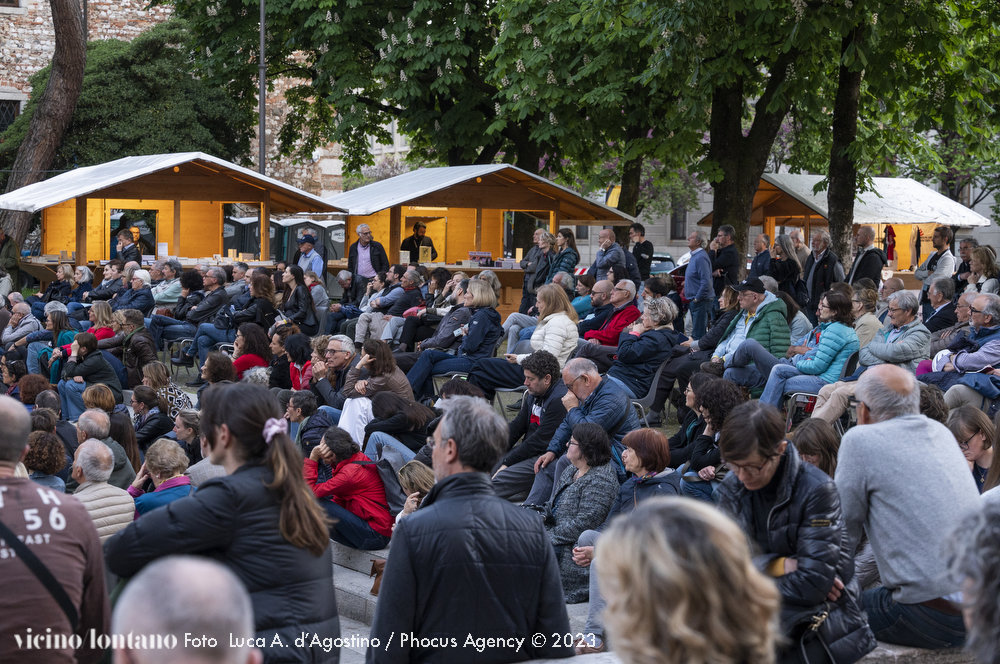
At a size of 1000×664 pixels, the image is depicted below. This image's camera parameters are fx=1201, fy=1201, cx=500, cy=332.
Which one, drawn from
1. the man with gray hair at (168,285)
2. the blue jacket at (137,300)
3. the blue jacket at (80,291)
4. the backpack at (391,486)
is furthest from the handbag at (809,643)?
the blue jacket at (80,291)

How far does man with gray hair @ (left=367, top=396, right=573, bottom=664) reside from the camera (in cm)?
374

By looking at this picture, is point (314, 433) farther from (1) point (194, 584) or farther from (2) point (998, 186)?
(2) point (998, 186)

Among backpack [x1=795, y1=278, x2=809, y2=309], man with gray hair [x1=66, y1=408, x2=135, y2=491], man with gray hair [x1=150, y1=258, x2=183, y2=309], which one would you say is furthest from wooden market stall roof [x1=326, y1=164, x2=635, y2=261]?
man with gray hair [x1=66, y1=408, x2=135, y2=491]

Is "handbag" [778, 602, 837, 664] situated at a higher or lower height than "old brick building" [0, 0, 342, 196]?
lower

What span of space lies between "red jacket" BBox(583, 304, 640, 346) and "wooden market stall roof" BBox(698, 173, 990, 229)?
1238 cm

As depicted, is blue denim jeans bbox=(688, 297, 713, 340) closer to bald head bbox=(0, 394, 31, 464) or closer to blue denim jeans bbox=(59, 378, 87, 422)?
blue denim jeans bbox=(59, 378, 87, 422)

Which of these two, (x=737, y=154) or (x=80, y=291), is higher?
(x=737, y=154)

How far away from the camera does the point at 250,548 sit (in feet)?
11.9

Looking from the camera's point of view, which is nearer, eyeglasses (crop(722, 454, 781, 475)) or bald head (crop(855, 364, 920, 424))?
eyeglasses (crop(722, 454, 781, 475))

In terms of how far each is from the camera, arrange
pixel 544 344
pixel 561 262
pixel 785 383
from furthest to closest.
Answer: pixel 561 262 → pixel 544 344 → pixel 785 383

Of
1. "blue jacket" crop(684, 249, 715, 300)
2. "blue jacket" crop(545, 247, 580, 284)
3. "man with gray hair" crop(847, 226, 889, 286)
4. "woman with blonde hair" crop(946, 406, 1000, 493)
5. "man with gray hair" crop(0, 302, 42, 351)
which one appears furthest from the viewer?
"blue jacket" crop(545, 247, 580, 284)

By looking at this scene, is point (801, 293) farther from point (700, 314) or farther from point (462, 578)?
point (462, 578)

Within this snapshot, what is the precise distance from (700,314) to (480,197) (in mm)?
Answer: 7165

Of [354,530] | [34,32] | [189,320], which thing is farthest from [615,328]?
[34,32]
